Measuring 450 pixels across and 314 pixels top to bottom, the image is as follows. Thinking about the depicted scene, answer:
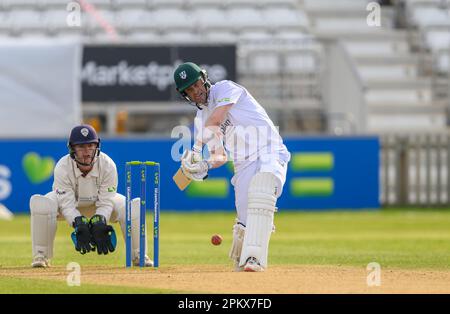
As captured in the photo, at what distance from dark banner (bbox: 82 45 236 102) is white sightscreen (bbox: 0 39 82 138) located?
0.89 meters

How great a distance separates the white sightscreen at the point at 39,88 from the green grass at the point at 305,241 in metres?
2.24

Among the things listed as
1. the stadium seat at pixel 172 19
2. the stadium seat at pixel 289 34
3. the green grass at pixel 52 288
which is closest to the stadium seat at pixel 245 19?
the stadium seat at pixel 289 34

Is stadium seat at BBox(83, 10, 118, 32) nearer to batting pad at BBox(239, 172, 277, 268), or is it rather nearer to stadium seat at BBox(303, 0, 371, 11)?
stadium seat at BBox(303, 0, 371, 11)

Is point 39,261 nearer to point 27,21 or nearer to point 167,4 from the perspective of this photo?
point 27,21

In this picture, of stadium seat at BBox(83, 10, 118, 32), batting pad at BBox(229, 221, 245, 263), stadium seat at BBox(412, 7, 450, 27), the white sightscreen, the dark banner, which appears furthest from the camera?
stadium seat at BBox(412, 7, 450, 27)

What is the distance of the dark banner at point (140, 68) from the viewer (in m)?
25.2

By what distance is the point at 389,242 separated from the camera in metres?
17.0

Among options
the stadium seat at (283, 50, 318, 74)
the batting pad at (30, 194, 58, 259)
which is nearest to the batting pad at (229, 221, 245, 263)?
the batting pad at (30, 194, 58, 259)

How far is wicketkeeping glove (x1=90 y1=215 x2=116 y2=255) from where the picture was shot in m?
11.6

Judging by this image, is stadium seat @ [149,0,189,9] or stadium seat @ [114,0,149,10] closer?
stadium seat @ [114,0,149,10]

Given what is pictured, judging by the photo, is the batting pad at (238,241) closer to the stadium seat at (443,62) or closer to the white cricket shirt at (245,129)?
the white cricket shirt at (245,129)

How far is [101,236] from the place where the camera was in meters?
11.6

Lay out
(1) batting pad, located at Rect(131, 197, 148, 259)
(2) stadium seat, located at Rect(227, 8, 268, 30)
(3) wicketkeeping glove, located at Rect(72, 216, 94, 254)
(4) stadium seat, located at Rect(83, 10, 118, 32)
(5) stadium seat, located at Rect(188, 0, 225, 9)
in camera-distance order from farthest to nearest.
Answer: (5) stadium seat, located at Rect(188, 0, 225, 9), (2) stadium seat, located at Rect(227, 8, 268, 30), (4) stadium seat, located at Rect(83, 10, 118, 32), (1) batting pad, located at Rect(131, 197, 148, 259), (3) wicketkeeping glove, located at Rect(72, 216, 94, 254)
